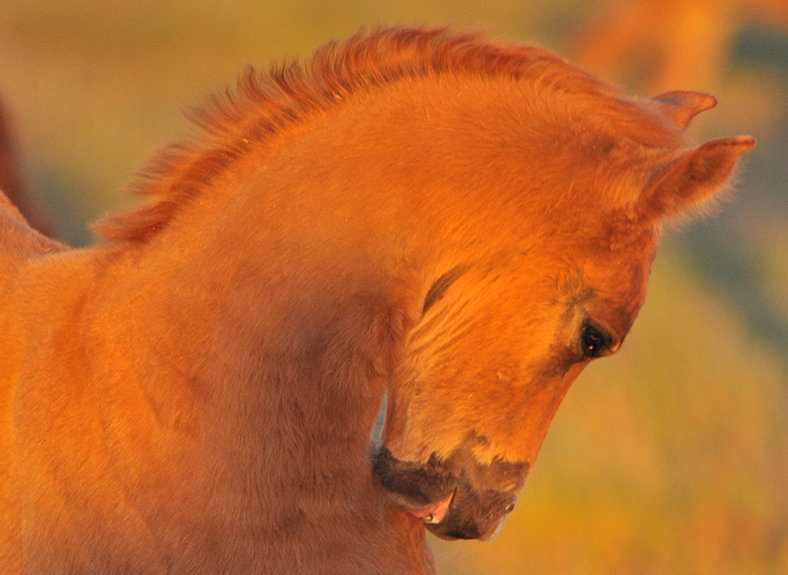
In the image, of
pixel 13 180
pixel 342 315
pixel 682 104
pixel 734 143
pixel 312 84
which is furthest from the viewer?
pixel 13 180

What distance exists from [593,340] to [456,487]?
31cm

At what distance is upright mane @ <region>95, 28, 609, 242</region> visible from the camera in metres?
1.36

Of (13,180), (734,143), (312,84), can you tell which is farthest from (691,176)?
(13,180)

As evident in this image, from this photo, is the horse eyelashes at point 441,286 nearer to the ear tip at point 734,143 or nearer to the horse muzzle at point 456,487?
the horse muzzle at point 456,487

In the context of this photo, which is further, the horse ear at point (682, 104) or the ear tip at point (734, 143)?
the horse ear at point (682, 104)

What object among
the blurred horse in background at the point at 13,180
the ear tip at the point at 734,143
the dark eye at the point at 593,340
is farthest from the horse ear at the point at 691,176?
the blurred horse in background at the point at 13,180

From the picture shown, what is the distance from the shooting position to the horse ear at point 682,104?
1501 millimetres

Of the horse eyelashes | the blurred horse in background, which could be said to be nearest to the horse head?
the horse eyelashes

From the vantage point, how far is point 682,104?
155 cm

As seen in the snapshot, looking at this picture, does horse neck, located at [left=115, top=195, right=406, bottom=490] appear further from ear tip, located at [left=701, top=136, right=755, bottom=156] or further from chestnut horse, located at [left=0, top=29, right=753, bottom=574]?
ear tip, located at [left=701, top=136, right=755, bottom=156]

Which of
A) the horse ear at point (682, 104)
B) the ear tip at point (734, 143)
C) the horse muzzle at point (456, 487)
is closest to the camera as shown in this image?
the ear tip at point (734, 143)

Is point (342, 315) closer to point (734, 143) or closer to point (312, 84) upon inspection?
point (312, 84)

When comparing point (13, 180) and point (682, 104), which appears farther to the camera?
point (13, 180)

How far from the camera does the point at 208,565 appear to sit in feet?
4.18
